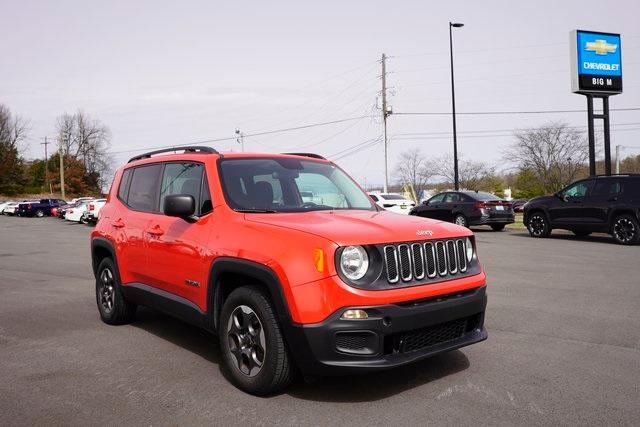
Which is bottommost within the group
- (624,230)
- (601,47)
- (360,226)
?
(624,230)

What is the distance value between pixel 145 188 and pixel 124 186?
0.65 m

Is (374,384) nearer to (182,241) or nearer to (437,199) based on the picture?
(182,241)

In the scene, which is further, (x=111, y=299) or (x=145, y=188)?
(x=111, y=299)

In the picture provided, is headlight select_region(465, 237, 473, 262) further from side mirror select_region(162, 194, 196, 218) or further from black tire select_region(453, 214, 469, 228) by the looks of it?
black tire select_region(453, 214, 469, 228)

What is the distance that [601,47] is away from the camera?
23125 millimetres

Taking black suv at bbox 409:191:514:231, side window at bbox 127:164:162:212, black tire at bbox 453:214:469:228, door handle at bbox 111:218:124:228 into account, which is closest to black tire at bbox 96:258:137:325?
door handle at bbox 111:218:124:228

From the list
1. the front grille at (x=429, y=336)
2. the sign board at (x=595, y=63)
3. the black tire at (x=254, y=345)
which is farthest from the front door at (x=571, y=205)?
the black tire at (x=254, y=345)

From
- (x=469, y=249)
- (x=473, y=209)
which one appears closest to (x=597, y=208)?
(x=473, y=209)

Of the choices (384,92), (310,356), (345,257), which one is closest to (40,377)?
(310,356)

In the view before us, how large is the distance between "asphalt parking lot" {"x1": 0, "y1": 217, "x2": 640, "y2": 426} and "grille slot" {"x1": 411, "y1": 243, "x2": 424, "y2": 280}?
2.83 ft

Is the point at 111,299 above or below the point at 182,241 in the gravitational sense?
below

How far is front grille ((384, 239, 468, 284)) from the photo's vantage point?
12.3ft

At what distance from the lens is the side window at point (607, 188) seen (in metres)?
14.9

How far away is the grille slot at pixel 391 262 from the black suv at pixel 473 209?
53.9 ft
